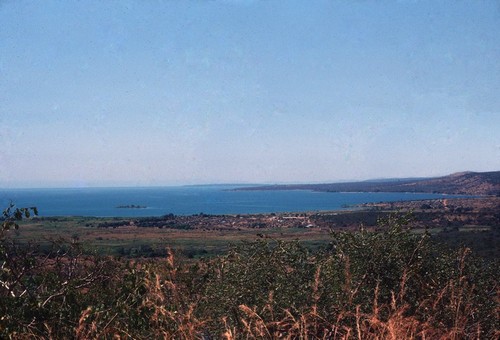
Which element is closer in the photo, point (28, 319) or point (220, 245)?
point (28, 319)

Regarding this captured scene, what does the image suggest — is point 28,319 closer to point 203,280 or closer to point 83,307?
point 83,307

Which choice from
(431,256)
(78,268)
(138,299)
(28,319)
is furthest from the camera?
(431,256)

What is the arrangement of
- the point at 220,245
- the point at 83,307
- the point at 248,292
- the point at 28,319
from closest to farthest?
the point at 28,319, the point at 83,307, the point at 248,292, the point at 220,245

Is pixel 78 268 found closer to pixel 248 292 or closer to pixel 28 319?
pixel 28 319

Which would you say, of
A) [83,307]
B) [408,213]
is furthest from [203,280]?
[408,213]

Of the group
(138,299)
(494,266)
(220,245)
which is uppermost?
(138,299)

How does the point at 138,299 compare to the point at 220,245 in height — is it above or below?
above
